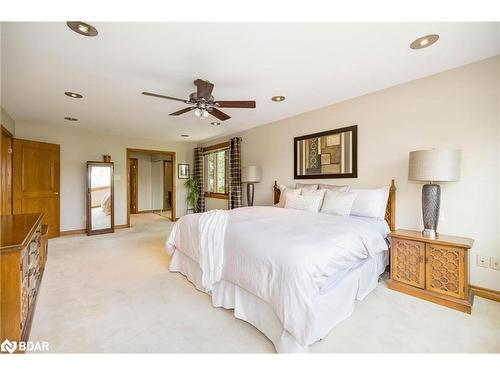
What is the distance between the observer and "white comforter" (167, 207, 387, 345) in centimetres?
150

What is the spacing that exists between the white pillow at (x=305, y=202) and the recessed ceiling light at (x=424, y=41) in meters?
1.94

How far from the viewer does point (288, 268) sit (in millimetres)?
1552

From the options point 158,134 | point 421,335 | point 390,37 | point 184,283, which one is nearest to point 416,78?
point 390,37

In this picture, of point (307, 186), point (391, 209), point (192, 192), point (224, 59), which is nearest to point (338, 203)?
point (391, 209)

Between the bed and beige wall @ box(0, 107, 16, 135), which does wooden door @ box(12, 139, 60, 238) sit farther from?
the bed

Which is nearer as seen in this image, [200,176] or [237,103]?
[237,103]

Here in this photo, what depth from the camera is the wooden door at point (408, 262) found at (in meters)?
2.31

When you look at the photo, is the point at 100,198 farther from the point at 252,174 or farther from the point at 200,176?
the point at 252,174

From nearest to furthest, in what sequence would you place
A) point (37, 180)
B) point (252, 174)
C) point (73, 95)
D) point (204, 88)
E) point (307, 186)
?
point (204, 88) → point (73, 95) → point (307, 186) → point (37, 180) → point (252, 174)

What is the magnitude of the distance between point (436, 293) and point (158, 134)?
232 inches

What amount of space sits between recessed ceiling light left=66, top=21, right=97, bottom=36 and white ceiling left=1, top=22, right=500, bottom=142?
6cm

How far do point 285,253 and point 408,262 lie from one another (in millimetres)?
1631

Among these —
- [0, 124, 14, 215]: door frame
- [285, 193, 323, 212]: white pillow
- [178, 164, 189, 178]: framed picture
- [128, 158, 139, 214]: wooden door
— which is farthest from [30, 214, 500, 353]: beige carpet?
[128, 158, 139, 214]: wooden door

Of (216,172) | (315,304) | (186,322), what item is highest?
(216,172)
